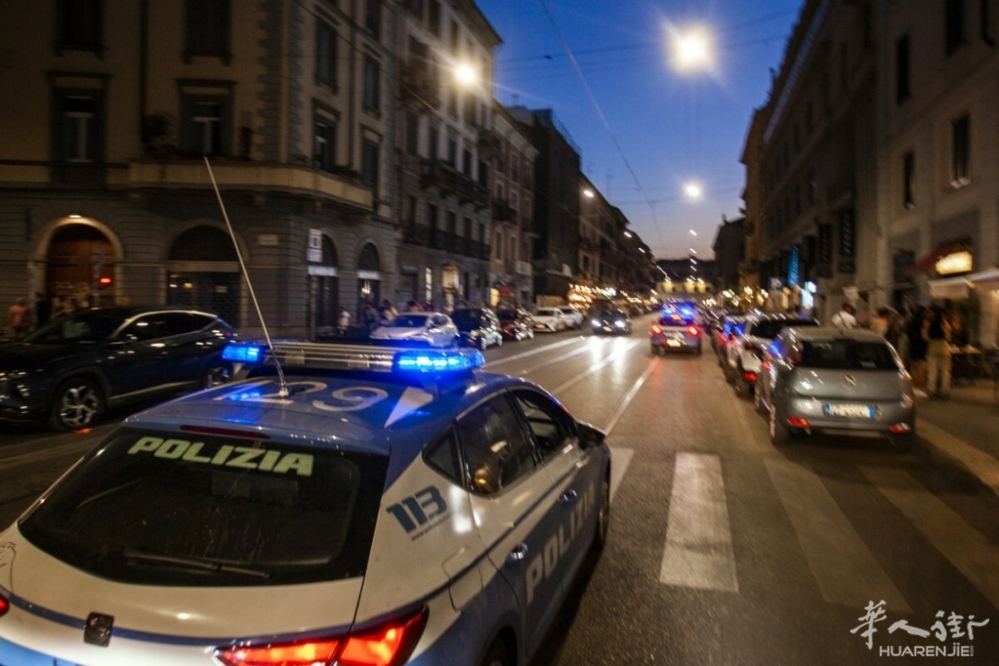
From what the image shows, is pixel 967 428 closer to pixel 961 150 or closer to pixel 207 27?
pixel 961 150

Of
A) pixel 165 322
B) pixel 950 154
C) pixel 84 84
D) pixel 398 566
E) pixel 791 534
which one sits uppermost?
pixel 84 84

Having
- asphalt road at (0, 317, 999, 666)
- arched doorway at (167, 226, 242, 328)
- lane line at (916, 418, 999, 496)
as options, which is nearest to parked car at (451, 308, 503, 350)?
arched doorway at (167, 226, 242, 328)

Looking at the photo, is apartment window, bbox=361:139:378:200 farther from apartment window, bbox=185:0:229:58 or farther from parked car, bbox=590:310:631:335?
parked car, bbox=590:310:631:335

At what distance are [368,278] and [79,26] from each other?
12980mm

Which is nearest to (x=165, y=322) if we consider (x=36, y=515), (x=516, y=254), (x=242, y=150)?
(x=36, y=515)

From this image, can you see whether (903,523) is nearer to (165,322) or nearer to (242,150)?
(165,322)

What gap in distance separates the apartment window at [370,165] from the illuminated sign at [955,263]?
787 inches

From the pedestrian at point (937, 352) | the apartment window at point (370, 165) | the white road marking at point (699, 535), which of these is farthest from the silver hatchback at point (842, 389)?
the apartment window at point (370, 165)

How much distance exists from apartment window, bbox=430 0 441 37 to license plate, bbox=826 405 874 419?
32.5m

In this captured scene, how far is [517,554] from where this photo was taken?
3012 millimetres

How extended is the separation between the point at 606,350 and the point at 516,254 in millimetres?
29198

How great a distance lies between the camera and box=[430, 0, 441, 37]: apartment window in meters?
36.1

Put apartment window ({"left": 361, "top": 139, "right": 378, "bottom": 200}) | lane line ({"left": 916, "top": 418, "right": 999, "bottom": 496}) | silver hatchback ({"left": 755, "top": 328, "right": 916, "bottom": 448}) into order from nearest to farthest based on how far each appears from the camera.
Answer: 1. lane line ({"left": 916, "top": 418, "right": 999, "bottom": 496})
2. silver hatchback ({"left": 755, "top": 328, "right": 916, "bottom": 448})
3. apartment window ({"left": 361, "top": 139, "right": 378, "bottom": 200})

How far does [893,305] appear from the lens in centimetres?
2258
